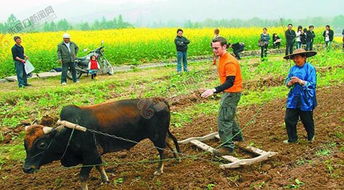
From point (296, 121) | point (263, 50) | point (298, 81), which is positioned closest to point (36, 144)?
point (298, 81)

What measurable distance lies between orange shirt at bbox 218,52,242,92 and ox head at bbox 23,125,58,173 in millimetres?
2615

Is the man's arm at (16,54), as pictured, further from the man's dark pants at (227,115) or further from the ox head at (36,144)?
the man's dark pants at (227,115)

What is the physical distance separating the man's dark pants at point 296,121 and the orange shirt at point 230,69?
Answer: 3.89 ft

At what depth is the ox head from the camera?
5094 millimetres

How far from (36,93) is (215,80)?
242 inches

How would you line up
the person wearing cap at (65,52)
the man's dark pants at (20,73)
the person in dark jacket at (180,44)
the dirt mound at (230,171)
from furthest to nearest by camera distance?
the person in dark jacket at (180,44) < the person wearing cap at (65,52) < the man's dark pants at (20,73) < the dirt mound at (230,171)

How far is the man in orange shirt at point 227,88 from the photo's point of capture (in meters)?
5.91

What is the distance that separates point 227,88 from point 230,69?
298 mm

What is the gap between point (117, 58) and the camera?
20.9 meters

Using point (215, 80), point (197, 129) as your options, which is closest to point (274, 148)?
point (197, 129)

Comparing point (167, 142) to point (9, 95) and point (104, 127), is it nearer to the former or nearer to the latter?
point (104, 127)

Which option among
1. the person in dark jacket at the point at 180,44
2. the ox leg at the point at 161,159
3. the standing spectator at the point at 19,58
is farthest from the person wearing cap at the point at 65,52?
the ox leg at the point at 161,159

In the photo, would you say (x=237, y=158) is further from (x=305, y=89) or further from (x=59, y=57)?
(x=59, y=57)

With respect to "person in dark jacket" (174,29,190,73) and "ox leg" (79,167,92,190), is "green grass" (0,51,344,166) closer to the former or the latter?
"person in dark jacket" (174,29,190,73)
